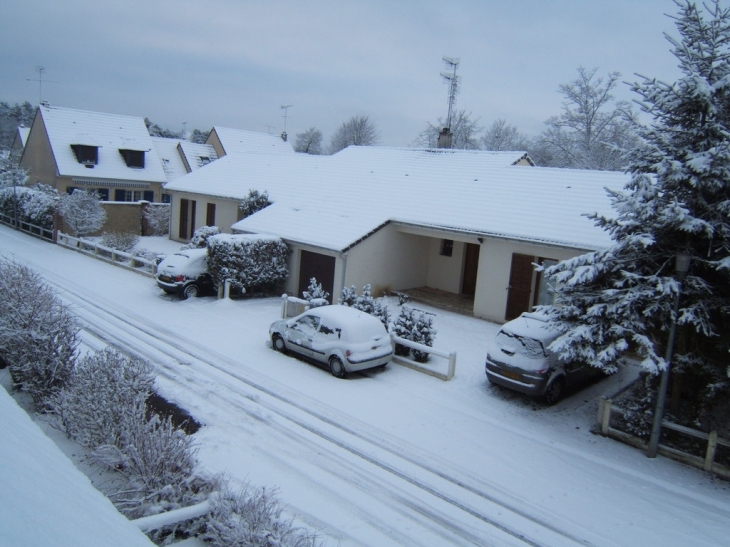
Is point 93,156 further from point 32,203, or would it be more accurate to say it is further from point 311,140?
point 311,140

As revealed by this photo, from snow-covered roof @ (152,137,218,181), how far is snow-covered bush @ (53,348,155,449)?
38514 mm

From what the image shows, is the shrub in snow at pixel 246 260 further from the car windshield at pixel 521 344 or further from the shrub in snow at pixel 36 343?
the car windshield at pixel 521 344

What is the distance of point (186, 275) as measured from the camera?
2073 centimetres

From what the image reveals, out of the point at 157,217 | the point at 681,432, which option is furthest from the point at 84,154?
the point at 681,432

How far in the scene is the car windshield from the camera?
496 inches

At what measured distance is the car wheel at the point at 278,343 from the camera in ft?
50.6

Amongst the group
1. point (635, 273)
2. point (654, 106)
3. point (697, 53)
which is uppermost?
point (697, 53)

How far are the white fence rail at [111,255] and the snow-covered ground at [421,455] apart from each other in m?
8.71

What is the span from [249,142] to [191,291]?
3481cm

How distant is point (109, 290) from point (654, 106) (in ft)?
62.0

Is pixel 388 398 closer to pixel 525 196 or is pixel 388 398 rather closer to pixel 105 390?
pixel 105 390

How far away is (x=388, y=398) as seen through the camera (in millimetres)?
12727

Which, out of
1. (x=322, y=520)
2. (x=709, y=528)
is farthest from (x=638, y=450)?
(x=322, y=520)

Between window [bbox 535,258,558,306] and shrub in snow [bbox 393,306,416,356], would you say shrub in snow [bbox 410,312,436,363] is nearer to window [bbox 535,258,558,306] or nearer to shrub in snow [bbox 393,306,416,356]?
shrub in snow [bbox 393,306,416,356]
